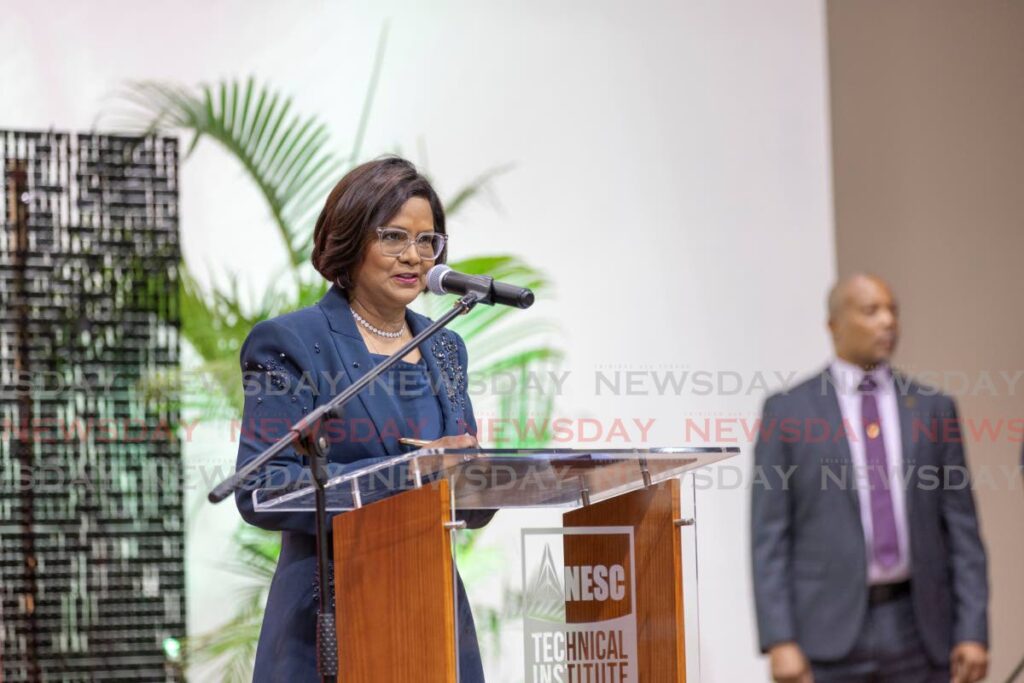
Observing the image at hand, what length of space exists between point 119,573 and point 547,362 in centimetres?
167

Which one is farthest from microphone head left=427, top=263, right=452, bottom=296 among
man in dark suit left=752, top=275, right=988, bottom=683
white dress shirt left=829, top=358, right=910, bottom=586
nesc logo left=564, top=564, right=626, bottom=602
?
white dress shirt left=829, top=358, right=910, bottom=586

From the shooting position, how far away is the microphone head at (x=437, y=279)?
96.7 inches

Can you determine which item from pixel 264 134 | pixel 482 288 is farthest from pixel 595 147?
pixel 482 288

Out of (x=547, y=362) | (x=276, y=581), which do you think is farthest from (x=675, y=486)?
(x=547, y=362)

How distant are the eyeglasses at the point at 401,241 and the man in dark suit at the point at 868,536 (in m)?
1.38

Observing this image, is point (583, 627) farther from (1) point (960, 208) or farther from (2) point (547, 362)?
(1) point (960, 208)

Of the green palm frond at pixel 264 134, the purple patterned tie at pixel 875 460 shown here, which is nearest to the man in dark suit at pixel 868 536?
the purple patterned tie at pixel 875 460

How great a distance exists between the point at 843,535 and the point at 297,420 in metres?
1.75

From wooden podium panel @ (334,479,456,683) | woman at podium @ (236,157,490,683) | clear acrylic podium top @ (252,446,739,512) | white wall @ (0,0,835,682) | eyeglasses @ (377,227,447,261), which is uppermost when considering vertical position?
white wall @ (0,0,835,682)

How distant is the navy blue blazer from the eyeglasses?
155 mm

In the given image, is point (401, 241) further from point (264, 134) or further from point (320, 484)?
point (264, 134)

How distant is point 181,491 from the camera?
452cm

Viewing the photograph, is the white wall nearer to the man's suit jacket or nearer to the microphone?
the man's suit jacket

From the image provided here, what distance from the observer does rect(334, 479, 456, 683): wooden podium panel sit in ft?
6.45
